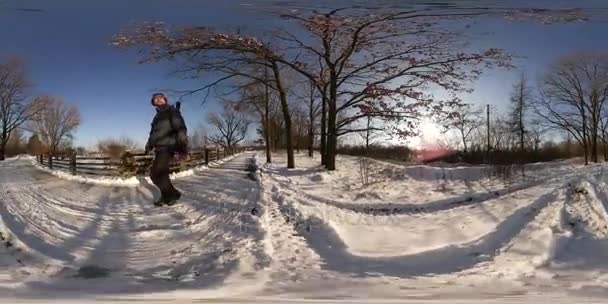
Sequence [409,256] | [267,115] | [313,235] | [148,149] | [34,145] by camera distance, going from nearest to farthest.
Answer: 1. [34,145]
2. [148,149]
3. [267,115]
4. [409,256]
5. [313,235]

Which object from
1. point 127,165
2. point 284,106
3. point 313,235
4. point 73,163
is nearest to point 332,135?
point 284,106

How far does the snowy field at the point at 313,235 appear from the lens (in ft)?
6.11

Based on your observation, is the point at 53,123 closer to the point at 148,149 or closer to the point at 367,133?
the point at 148,149

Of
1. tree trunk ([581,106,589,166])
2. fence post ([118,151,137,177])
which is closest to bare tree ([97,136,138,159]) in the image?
fence post ([118,151,137,177])

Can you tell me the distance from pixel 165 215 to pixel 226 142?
581 mm

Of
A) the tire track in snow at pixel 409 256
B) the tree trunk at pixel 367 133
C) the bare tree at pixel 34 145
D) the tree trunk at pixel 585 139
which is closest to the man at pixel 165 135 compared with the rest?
the bare tree at pixel 34 145

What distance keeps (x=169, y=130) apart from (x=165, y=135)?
3cm

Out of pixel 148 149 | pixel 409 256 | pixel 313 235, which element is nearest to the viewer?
pixel 148 149

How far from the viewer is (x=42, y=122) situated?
1688 mm

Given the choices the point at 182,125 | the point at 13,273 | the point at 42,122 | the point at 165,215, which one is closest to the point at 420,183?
the point at 182,125

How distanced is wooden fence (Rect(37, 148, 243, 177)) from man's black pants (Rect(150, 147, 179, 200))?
0.08 ft

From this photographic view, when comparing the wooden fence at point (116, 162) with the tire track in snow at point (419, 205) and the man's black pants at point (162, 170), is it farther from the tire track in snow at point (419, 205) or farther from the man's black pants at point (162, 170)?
the tire track in snow at point (419, 205)

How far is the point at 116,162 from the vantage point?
1.74 meters

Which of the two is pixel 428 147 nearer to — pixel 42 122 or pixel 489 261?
pixel 489 261
